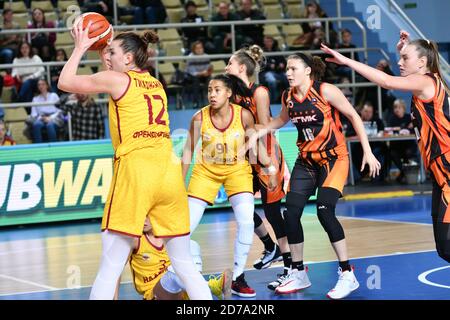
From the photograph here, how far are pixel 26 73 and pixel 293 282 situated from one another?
976cm

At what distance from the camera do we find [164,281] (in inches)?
281

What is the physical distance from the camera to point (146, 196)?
6.31 m

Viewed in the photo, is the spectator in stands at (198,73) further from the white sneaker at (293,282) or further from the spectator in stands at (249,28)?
the white sneaker at (293,282)

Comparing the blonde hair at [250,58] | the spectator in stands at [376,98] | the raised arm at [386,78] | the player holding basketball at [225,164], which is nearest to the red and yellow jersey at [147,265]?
the player holding basketball at [225,164]

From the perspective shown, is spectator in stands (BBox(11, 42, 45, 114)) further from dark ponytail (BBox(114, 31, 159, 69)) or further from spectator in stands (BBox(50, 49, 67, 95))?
dark ponytail (BBox(114, 31, 159, 69))

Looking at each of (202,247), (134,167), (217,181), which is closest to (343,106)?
(217,181)

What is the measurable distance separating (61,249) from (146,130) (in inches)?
236

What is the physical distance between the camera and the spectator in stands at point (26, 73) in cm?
1662

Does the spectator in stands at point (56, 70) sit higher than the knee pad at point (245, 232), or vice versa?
the spectator in stands at point (56, 70)

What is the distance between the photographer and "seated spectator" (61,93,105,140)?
15.7m

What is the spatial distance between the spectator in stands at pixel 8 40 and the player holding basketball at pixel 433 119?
11300 mm

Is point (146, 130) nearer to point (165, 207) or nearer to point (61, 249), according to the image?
point (165, 207)

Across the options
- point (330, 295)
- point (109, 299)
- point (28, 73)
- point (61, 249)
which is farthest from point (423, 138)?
point (28, 73)

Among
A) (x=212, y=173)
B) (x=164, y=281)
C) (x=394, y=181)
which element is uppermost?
(x=212, y=173)
